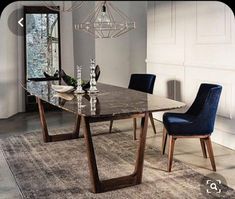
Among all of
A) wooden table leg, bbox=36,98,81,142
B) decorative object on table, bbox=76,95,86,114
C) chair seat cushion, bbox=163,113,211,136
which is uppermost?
decorative object on table, bbox=76,95,86,114

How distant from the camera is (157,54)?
4980 millimetres

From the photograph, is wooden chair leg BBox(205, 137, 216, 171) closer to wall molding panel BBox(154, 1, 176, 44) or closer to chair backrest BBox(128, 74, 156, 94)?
chair backrest BBox(128, 74, 156, 94)

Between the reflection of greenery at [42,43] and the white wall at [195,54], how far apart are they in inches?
72.5

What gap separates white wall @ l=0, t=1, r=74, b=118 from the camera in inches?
216

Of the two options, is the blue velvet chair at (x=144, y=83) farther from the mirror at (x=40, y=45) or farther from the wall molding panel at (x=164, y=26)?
the mirror at (x=40, y=45)

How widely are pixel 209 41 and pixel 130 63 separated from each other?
8.18ft

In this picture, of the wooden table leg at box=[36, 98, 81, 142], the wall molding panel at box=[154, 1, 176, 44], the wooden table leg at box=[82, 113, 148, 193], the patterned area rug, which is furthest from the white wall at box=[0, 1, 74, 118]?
the wooden table leg at box=[82, 113, 148, 193]

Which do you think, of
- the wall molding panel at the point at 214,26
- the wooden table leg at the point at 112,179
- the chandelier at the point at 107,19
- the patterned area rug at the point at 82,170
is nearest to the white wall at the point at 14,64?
the chandelier at the point at 107,19

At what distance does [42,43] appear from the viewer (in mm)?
5887

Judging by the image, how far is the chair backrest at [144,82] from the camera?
4.36 metres

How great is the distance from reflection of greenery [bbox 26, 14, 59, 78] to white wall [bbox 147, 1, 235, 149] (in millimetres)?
1842

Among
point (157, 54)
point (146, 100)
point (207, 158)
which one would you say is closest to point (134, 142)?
point (207, 158)

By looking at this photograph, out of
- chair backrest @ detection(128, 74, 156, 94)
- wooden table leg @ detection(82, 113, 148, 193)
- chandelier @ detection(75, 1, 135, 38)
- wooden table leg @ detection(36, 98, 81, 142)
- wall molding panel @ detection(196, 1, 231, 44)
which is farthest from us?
chair backrest @ detection(128, 74, 156, 94)

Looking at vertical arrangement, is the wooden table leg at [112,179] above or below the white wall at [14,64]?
below
